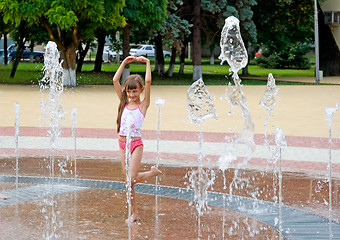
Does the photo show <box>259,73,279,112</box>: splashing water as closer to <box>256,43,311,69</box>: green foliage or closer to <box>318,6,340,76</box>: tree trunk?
<box>318,6,340,76</box>: tree trunk

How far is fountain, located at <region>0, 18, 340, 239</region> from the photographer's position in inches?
228

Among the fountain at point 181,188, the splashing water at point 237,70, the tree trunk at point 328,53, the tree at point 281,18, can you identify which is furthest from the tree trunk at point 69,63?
the tree trunk at point 328,53

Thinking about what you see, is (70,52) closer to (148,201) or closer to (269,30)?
(269,30)

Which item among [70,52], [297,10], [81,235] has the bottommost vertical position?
[81,235]

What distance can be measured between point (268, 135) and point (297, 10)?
2561 centimetres

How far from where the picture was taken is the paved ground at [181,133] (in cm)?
1002

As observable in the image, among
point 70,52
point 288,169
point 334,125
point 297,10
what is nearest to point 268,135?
point 334,125

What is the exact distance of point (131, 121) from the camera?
5.88 meters

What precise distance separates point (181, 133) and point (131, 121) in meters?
7.15

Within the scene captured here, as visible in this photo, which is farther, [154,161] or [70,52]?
[70,52]

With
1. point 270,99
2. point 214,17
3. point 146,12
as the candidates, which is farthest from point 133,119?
point 214,17

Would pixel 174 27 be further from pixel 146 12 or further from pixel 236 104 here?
pixel 236 104

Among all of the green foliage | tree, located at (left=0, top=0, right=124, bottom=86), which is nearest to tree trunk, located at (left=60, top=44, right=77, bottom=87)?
tree, located at (left=0, top=0, right=124, bottom=86)

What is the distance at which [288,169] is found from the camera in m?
9.20
